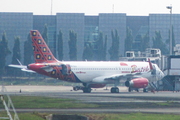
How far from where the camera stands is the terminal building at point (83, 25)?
147750mm

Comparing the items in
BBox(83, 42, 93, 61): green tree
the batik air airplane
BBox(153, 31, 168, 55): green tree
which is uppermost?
BBox(153, 31, 168, 55): green tree

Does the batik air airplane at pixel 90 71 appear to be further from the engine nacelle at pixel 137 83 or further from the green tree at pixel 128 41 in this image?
the green tree at pixel 128 41

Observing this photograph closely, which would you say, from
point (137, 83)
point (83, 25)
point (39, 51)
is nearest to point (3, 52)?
point (83, 25)

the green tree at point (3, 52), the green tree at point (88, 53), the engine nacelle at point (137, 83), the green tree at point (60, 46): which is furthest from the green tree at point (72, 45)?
the engine nacelle at point (137, 83)

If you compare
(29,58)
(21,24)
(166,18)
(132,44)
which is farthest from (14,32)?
(166,18)

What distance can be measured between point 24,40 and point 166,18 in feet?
133

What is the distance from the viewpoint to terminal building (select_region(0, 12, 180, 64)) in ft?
485

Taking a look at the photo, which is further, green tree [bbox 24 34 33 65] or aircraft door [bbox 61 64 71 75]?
green tree [bbox 24 34 33 65]

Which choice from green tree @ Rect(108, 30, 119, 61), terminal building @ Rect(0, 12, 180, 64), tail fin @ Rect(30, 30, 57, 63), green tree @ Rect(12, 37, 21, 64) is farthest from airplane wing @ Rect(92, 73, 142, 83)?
terminal building @ Rect(0, 12, 180, 64)

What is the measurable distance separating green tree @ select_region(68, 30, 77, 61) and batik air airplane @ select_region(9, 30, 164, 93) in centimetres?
5989

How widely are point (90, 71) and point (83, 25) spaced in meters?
78.0

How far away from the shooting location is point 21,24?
148 metres

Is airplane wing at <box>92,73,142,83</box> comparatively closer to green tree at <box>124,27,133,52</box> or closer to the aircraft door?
the aircraft door

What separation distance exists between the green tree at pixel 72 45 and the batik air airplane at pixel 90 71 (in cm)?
5989
